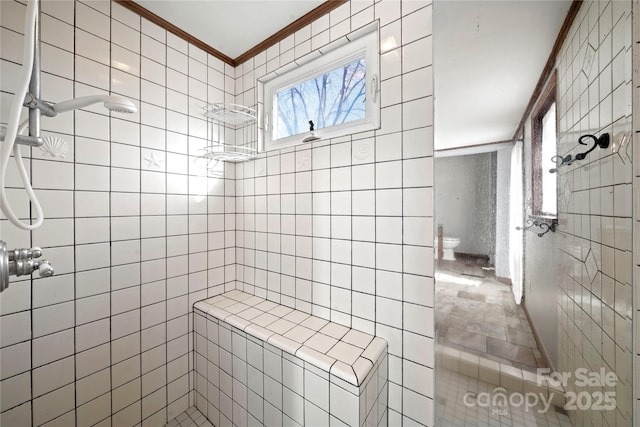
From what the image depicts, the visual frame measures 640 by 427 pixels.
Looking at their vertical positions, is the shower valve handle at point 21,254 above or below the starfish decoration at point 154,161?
below

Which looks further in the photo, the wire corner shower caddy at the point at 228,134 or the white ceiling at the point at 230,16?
the wire corner shower caddy at the point at 228,134

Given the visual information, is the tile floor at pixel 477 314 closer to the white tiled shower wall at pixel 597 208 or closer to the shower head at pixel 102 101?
the white tiled shower wall at pixel 597 208

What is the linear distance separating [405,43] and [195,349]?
2011 millimetres

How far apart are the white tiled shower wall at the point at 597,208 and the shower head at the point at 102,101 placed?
1531 millimetres

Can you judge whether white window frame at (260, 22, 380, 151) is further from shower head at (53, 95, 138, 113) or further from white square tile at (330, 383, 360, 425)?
white square tile at (330, 383, 360, 425)

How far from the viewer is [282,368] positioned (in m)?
1.03

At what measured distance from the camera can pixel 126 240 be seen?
120cm

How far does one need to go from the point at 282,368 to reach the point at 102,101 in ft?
4.06

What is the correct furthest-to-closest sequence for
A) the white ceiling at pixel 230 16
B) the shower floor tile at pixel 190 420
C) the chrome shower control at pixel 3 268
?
the shower floor tile at pixel 190 420 → the white ceiling at pixel 230 16 → the chrome shower control at pixel 3 268

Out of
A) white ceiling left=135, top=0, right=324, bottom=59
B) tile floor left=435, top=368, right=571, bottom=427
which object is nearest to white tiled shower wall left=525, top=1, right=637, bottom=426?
tile floor left=435, top=368, right=571, bottom=427

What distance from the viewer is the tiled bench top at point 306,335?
3.02ft

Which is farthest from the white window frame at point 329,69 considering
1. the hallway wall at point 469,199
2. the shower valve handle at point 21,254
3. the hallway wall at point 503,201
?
the shower valve handle at point 21,254

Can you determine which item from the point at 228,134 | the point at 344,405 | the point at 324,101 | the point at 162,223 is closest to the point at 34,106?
the point at 162,223

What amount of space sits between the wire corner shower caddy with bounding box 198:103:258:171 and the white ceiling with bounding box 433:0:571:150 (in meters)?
1.09
